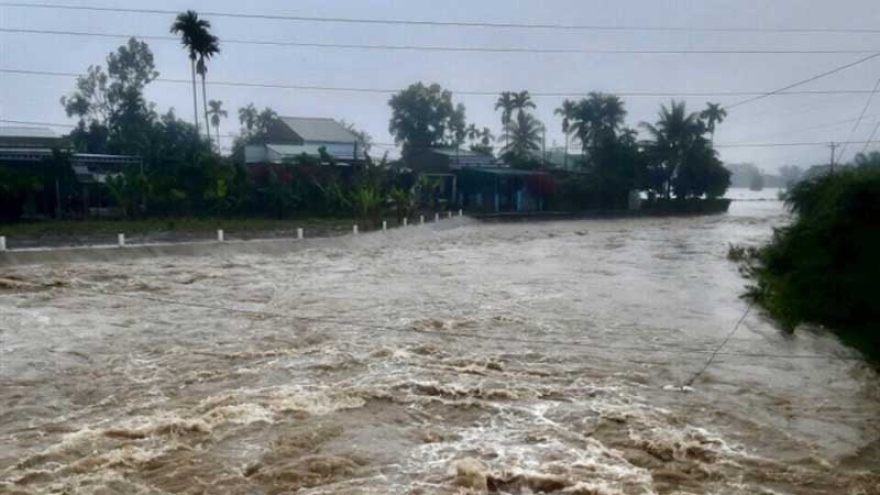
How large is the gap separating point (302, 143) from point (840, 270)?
33.7m

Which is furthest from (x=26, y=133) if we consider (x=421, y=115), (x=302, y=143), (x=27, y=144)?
(x=421, y=115)

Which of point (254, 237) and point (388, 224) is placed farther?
point (388, 224)

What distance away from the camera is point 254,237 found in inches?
951

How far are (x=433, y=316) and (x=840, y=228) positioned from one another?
705cm

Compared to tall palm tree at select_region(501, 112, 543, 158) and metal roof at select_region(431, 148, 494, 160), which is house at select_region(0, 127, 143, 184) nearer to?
metal roof at select_region(431, 148, 494, 160)

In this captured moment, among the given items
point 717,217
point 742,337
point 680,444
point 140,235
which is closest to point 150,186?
point 140,235

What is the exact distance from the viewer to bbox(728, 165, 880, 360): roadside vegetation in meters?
12.0

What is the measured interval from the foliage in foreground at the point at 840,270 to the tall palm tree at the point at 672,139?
33.3 meters

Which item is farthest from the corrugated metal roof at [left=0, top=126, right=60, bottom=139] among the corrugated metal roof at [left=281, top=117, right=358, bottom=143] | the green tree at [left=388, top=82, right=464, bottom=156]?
the green tree at [left=388, top=82, right=464, bottom=156]

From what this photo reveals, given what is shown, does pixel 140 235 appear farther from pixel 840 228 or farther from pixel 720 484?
pixel 720 484

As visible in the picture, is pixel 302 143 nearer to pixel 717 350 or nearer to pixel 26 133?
pixel 26 133

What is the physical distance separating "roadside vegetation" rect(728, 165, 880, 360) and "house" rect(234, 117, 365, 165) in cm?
2571

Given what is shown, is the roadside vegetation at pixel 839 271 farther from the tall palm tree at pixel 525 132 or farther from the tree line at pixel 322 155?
the tall palm tree at pixel 525 132

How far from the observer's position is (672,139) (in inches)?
1870
